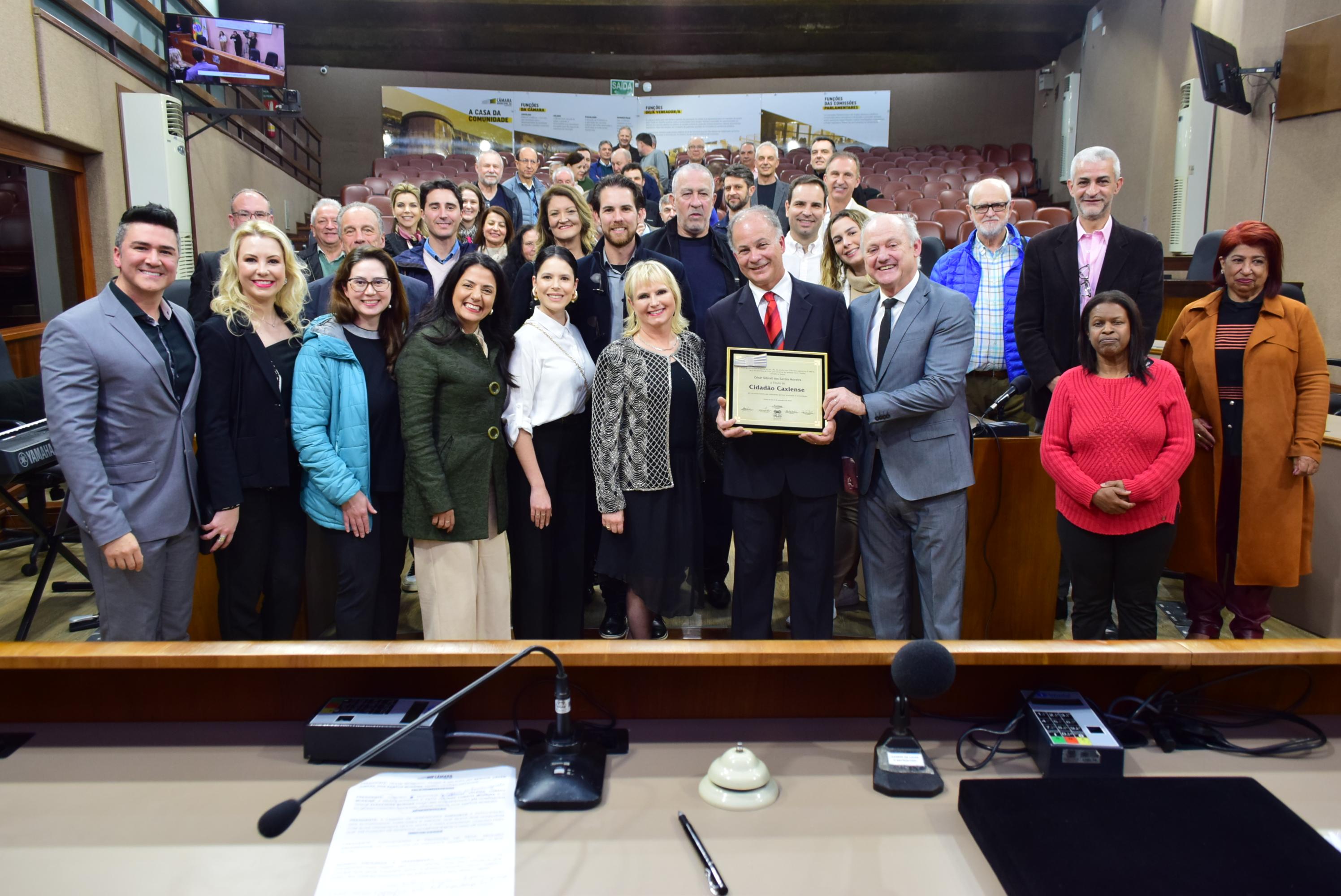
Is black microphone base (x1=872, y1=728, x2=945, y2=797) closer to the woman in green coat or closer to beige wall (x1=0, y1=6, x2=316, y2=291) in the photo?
the woman in green coat

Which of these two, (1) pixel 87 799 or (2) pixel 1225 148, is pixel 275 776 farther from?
(2) pixel 1225 148

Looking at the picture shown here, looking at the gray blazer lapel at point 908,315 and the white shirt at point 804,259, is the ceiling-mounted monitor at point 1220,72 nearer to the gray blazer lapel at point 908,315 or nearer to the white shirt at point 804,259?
the white shirt at point 804,259

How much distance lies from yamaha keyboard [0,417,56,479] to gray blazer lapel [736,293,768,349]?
2.15 m

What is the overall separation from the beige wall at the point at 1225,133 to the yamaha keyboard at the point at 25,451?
22.4 ft

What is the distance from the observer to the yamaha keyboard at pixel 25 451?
2713 millimetres

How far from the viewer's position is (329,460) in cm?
227

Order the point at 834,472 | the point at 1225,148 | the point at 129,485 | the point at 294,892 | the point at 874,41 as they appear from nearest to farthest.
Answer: the point at 294,892
the point at 129,485
the point at 834,472
the point at 1225,148
the point at 874,41

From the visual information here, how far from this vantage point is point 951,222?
754 cm

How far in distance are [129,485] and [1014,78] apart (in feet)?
45.4

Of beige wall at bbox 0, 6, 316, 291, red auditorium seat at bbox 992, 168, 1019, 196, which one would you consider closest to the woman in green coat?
beige wall at bbox 0, 6, 316, 291

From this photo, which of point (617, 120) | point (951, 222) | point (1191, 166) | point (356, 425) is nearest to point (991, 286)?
point (356, 425)

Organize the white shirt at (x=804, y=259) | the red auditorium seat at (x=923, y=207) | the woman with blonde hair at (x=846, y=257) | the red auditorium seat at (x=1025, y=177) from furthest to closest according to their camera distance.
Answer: the red auditorium seat at (x=1025, y=177) → the red auditorium seat at (x=923, y=207) → the white shirt at (x=804, y=259) → the woman with blonde hair at (x=846, y=257)

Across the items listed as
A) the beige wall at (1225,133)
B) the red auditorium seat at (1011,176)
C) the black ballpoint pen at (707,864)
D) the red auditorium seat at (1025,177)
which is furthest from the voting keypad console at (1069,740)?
the red auditorium seat at (1025,177)

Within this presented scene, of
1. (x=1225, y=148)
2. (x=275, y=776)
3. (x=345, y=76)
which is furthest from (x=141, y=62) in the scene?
(x=1225, y=148)
